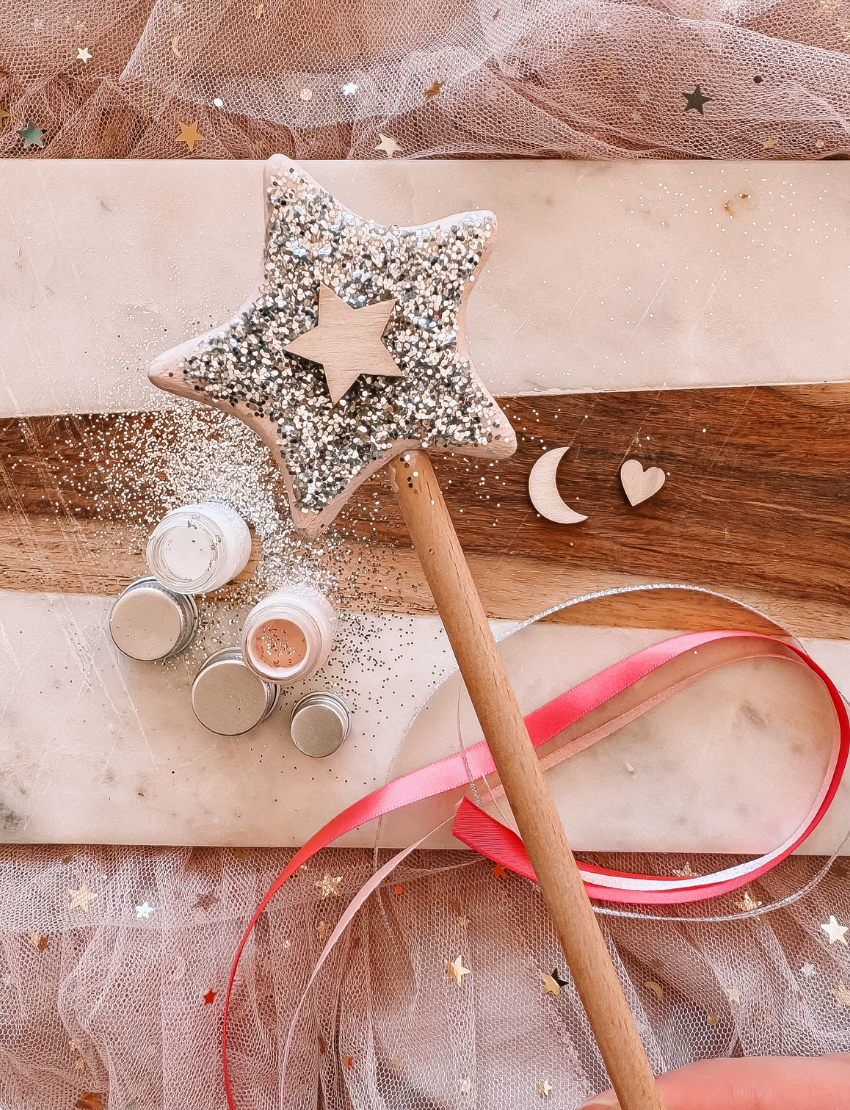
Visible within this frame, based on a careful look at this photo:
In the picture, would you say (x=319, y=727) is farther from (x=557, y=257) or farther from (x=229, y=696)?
(x=557, y=257)

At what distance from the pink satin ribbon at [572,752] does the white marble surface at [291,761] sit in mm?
22

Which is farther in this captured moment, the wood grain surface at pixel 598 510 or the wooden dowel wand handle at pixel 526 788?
the wood grain surface at pixel 598 510

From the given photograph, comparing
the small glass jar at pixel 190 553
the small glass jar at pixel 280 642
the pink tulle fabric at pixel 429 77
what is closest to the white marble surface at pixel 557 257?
the pink tulle fabric at pixel 429 77

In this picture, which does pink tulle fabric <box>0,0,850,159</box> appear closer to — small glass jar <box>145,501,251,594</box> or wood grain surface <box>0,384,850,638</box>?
wood grain surface <box>0,384,850,638</box>

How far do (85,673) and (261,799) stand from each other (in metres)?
0.25

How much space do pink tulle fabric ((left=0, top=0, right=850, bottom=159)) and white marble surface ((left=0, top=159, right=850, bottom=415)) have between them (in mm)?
29

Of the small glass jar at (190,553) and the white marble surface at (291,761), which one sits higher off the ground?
the small glass jar at (190,553)

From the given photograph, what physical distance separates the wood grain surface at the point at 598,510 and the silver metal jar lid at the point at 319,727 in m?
0.13

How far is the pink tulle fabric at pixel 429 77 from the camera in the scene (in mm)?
807

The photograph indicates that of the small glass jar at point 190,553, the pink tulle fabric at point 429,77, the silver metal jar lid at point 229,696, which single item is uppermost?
the pink tulle fabric at point 429,77

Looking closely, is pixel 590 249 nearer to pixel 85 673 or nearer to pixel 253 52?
pixel 253 52

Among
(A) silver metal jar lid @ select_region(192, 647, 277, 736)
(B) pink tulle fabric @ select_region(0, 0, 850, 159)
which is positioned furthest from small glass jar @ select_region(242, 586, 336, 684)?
(B) pink tulle fabric @ select_region(0, 0, 850, 159)

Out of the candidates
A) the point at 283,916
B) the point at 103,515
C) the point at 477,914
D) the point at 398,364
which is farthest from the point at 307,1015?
the point at 398,364

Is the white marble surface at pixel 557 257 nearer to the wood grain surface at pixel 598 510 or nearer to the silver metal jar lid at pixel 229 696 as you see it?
the wood grain surface at pixel 598 510
